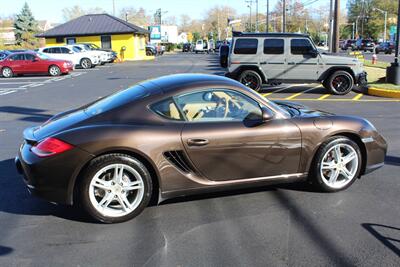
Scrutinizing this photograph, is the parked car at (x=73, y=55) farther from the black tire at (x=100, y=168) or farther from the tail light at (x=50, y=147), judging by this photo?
the black tire at (x=100, y=168)

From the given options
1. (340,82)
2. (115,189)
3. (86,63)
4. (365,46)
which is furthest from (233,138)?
(365,46)

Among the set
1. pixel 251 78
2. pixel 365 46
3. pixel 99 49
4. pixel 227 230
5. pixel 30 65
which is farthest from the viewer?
pixel 365 46

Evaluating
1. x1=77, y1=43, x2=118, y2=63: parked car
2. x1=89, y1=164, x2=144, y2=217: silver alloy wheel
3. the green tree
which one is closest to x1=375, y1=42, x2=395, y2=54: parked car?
x1=77, y1=43, x2=118, y2=63: parked car

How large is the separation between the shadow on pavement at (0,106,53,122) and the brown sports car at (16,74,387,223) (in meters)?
5.99

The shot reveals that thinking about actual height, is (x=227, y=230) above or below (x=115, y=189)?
below

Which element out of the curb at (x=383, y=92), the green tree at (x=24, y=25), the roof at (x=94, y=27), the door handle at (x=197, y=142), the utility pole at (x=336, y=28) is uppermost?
the green tree at (x=24, y=25)

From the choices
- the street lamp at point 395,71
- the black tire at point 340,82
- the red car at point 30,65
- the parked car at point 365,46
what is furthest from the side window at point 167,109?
the parked car at point 365,46

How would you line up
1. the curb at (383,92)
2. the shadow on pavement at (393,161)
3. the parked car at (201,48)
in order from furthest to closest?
the parked car at (201,48) → the curb at (383,92) → the shadow on pavement at (393,161)

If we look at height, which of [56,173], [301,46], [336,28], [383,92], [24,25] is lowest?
[383,92]

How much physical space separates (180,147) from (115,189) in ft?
2.45

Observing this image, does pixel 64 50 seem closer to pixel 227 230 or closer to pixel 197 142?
pixel 197 142

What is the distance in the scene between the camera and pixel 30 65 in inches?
1004

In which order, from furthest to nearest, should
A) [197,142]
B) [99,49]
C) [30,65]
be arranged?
[99,49]
[30,65]
[197,142]

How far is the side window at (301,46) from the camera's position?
45.8 ft
